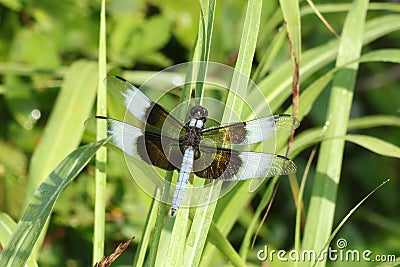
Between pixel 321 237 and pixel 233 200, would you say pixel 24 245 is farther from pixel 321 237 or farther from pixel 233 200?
pixel 321 237

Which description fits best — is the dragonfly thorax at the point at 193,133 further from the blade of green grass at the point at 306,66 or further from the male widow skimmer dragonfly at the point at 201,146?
the blade of green grass at the point at 306,66

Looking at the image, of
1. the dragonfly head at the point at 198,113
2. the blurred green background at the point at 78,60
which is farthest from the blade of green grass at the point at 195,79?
the blurred green background at the point at 78,60

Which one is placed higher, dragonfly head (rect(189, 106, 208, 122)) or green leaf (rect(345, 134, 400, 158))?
green leaf (rect(345, 134, 400, 158))

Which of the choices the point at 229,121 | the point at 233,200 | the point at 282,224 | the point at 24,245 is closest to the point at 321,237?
the point at 233,200

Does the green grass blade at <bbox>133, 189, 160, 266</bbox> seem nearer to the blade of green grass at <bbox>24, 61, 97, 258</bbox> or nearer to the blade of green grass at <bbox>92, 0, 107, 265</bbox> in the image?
the blade of green grass at <bbox>92, 0, 107, 265</bbox>

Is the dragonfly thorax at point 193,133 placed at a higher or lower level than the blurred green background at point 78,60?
lower

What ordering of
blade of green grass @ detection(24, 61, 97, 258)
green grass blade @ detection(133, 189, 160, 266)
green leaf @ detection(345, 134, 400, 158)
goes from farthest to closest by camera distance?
blade of green grass @ detection(24, 61, 97, 258) → green leaf @ detection(345, 134, 400, 158) → green grass blade @ detection(133, 189, 160, 266)

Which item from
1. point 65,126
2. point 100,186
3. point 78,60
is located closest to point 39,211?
point 100,186

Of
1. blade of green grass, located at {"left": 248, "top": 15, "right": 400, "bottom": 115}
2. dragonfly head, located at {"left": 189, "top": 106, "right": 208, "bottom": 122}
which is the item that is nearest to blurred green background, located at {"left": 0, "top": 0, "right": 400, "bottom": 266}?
blade of green grass, located at {"left": 248, "top": 15, "right": 400, "bottom": 115}
